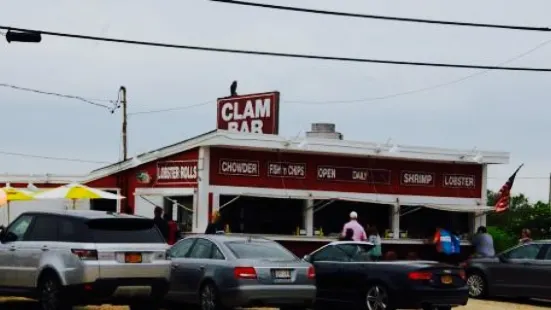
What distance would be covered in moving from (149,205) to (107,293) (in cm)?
1441

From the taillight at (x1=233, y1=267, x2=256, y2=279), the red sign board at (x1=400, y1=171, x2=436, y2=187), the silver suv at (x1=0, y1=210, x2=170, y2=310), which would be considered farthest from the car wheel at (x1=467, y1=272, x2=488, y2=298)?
the silver suv at (x1=0, y1=210, x2=170, y2=310)

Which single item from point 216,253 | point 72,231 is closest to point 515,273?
point 216,253

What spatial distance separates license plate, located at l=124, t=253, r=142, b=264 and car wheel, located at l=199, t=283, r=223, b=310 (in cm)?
163

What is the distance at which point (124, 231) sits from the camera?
583 inches

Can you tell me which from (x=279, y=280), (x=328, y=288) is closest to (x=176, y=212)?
(x=328, y=288)

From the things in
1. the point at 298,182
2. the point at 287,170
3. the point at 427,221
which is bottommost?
the point at 427,221

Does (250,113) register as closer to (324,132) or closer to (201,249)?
(324,132)

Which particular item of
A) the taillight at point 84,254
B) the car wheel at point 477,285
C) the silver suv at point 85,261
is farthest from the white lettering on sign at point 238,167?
the taillight at point 84,254

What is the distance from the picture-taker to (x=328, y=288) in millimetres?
17781

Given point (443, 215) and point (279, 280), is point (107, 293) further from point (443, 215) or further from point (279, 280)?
point (443, 215)

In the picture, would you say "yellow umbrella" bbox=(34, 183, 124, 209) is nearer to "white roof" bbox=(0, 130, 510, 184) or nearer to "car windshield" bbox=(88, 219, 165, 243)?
"white roof" bbox=(0, 130, 510, 184)

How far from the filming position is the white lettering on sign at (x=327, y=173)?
90.6 feet

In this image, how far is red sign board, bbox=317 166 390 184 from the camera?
27.7 meters

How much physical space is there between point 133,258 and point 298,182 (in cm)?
1297
